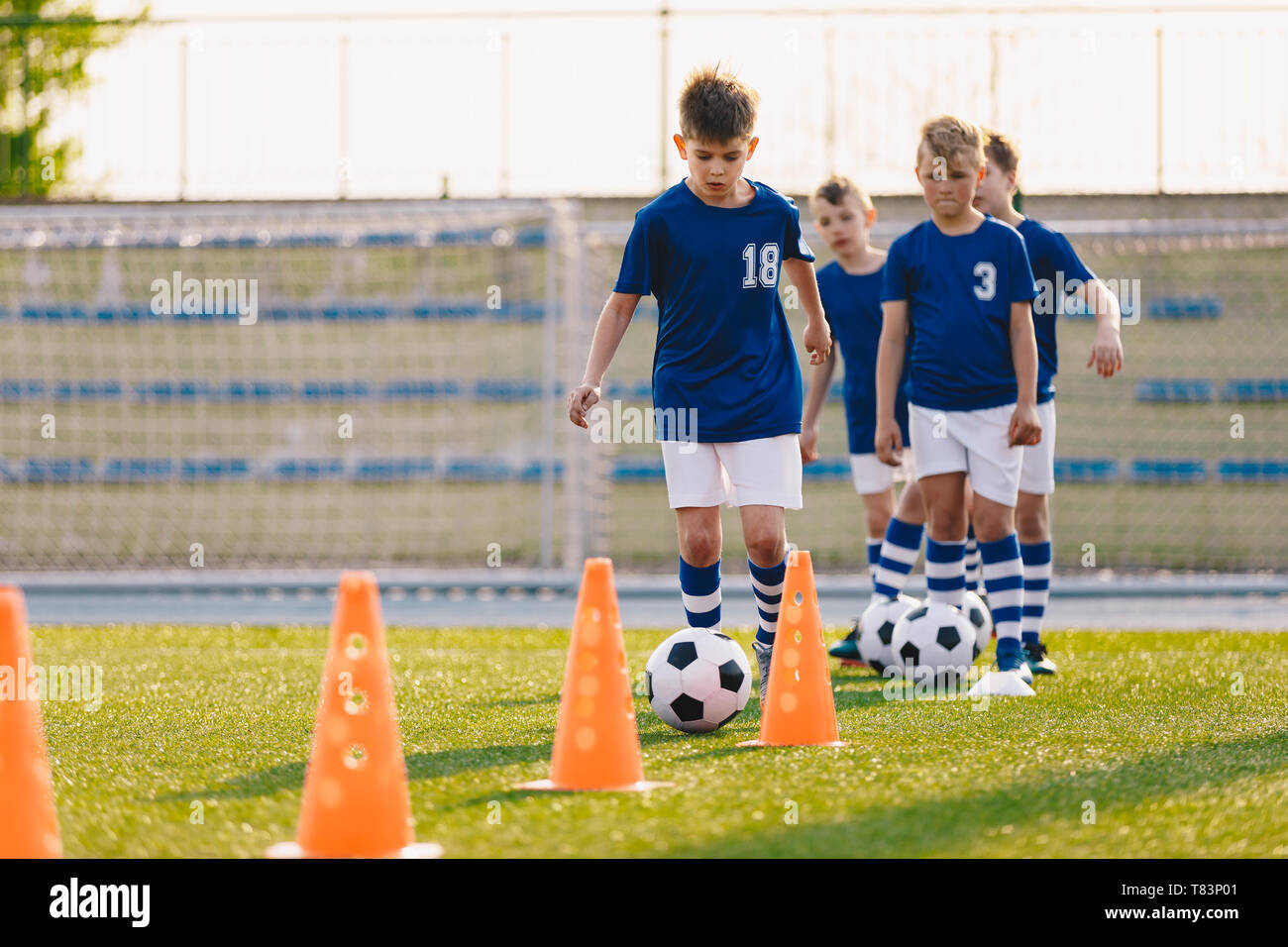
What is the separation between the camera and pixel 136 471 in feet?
41.1

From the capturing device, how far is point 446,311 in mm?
12656

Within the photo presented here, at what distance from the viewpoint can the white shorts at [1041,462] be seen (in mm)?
5059

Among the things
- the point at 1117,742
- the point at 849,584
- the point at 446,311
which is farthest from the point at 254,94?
the point at 1117,742

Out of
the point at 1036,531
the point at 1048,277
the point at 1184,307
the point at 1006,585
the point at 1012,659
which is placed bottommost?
the point at 1012,659

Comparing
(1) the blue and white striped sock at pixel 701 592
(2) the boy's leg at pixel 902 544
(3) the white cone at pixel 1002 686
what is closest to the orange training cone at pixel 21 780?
(1) the blue and white striped sock at pixel 701 592

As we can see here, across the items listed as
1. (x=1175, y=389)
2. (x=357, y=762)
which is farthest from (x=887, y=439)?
(x=1175, y=389)

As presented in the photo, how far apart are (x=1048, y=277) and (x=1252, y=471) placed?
7.38m

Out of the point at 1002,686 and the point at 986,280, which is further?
the point at 986,280

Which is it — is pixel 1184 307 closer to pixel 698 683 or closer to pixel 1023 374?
pixel 1023 374

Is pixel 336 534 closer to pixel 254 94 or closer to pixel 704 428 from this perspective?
pixel 254 94

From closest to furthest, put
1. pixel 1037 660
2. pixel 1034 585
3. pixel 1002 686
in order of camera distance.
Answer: pixel 1002 686
pixel 1037 660
pixel 1034 585

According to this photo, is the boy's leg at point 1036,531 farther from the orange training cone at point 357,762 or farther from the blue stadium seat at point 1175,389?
the blue stadium seat at point 1175,389

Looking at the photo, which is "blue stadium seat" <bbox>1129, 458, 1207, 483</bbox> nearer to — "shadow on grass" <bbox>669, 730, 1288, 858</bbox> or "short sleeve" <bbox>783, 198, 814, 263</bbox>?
"short sleeve" <bbox>783, 198, 814, 263</bbox>
